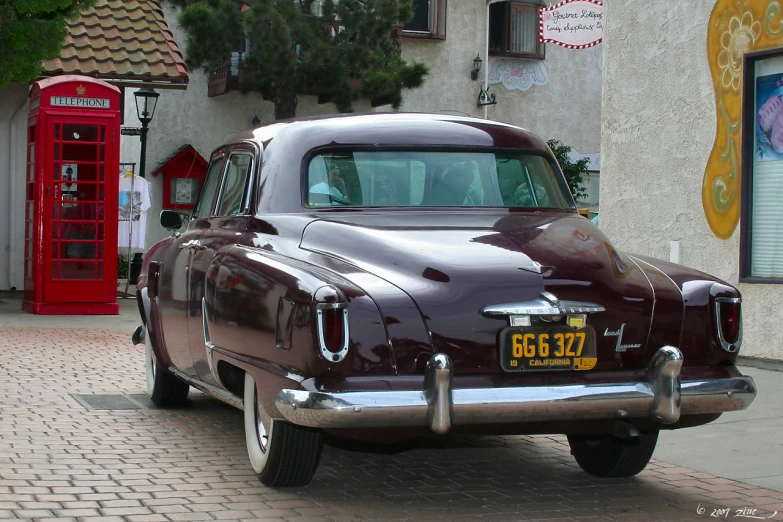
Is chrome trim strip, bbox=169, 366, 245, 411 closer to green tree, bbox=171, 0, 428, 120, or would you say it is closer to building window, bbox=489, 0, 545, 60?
green tree, bbox=171, 0, 428, 120

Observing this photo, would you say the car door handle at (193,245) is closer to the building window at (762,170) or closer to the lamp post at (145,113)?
the building window at (762,170)

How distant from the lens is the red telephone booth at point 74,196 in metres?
14.0

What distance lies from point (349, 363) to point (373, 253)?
681mm

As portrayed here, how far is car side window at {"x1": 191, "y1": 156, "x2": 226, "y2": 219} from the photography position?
7.00 metres

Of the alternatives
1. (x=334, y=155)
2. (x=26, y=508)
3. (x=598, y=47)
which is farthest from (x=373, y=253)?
(x=598, y=47)

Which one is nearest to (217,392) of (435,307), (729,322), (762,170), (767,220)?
(435,307)

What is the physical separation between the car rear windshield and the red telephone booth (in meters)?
8.84

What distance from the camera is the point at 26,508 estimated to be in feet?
16.5

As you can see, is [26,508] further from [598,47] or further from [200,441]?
[598,47]

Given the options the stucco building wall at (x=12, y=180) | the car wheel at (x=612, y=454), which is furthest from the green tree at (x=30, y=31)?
the car wheel at (x=612, y=454)

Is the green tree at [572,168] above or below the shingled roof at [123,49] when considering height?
below

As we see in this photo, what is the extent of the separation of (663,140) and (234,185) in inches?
240

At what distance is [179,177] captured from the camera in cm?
2573

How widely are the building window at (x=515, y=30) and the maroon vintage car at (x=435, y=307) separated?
75.8 feet
